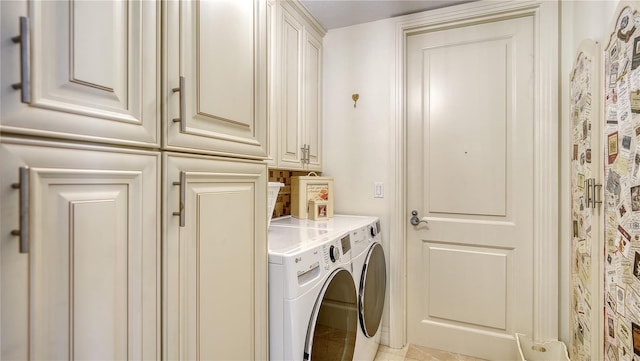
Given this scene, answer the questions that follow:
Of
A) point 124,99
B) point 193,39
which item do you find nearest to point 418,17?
point 193,39

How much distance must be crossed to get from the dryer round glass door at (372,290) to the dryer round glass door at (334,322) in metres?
0.13

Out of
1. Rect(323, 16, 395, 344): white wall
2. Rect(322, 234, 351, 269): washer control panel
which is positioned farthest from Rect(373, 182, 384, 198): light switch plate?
Rect(322, 234, 351, 269): washer control panel

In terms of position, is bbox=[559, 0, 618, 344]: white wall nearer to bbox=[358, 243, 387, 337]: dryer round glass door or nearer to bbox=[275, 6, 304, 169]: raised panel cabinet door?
bbox=[358, 243, 387, 337]: dryer round glass door

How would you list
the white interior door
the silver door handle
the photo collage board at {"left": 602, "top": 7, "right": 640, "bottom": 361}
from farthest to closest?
the white interior door, the silver door handle, the photo collage board at {"left": 602, "top": 7, "right": 640, "bottom": 361}

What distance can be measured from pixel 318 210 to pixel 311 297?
3.35 ft

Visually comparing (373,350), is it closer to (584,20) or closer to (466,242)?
(466,242)

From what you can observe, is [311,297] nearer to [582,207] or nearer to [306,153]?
[306,153]

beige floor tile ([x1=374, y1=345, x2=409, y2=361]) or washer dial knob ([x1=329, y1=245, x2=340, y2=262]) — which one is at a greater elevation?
washer dial knob ([x1=329, y1=245, x2=340, y2=262])

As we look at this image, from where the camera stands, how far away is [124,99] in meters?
0.63

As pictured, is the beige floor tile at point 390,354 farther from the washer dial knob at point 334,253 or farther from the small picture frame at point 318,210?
the washer dial knob at point 334,253

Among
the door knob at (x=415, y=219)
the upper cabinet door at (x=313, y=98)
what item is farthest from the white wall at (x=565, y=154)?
the upper cabinet door at (x=313, y=98)

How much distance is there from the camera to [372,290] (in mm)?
1904

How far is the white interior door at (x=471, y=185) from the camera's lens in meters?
2.06

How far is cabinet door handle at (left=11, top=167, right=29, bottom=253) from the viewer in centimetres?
47
